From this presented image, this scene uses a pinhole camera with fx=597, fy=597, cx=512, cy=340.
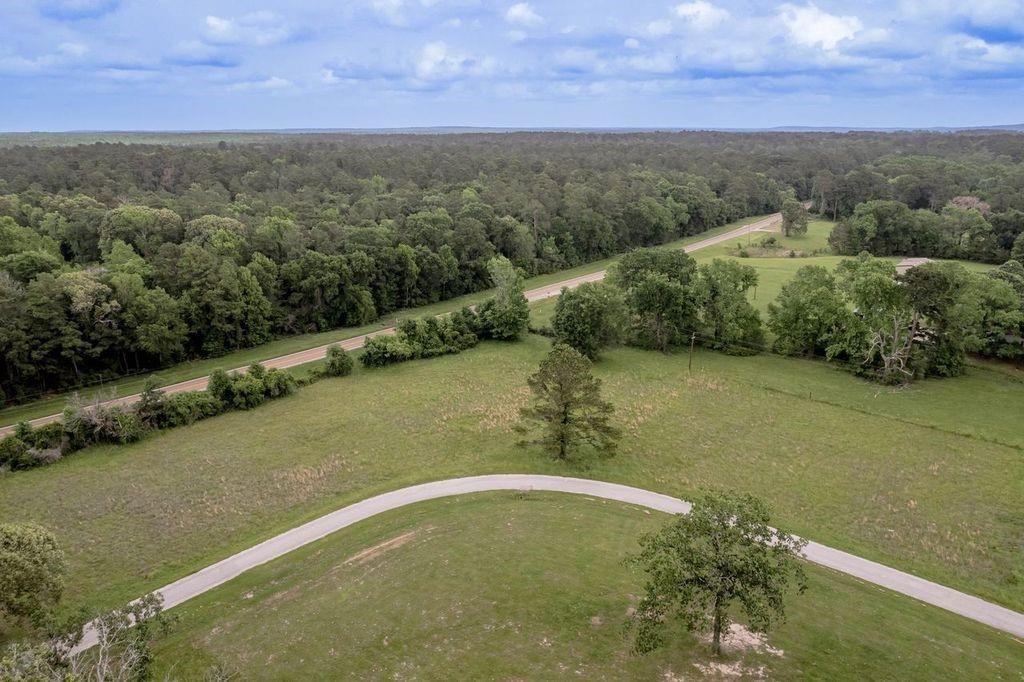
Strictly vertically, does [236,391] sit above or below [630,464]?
above

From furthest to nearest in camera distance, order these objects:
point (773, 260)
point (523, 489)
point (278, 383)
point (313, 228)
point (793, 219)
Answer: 1. point (793, 219)
2. point (773, 260)
3. point (313, 228)
4. point (278, 383)
5. point (523, 489)

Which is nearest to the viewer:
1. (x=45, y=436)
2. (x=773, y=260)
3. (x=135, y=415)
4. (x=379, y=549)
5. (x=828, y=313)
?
(x=379, y=549)

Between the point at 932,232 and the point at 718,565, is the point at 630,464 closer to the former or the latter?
the point at 718,565

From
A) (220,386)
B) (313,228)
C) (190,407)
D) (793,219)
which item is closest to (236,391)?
(220,386)

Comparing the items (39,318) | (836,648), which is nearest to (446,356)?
(39,318)

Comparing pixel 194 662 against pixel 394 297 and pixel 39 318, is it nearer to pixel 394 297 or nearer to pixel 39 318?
pixel 39 318

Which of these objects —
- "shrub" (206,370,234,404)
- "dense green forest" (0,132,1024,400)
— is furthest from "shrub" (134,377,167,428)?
"dense green forest" (0,132,1024,400)

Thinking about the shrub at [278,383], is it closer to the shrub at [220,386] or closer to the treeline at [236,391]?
the treeline at [236,391]

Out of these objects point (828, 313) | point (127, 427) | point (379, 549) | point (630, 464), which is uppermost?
point (828, 313)
